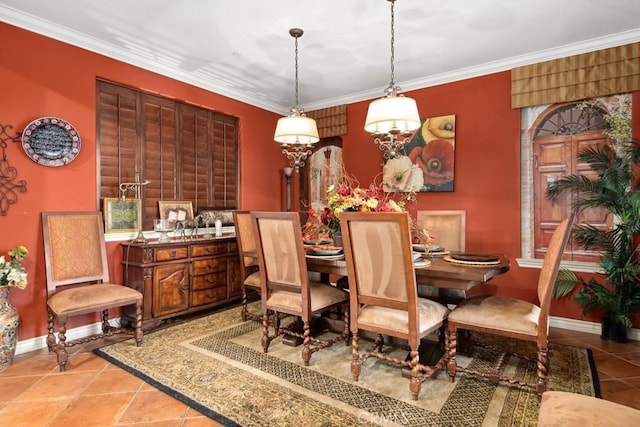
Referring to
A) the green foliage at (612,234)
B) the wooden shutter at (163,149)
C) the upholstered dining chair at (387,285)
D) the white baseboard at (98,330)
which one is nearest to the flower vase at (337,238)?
the upholstered dining chair at (387,285)

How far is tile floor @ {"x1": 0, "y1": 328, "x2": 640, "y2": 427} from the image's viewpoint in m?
1.86

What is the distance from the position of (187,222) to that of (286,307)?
189 cm

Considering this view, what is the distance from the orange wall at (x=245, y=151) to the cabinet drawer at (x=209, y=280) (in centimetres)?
72

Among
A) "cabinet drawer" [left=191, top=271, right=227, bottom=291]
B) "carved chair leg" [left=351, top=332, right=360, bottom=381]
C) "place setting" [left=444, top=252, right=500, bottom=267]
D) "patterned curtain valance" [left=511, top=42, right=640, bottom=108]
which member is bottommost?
"carved chair leg" [left=351, top=332, right=360, bottom=381]

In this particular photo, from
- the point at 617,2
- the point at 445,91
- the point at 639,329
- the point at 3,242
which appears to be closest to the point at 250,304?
the point at 3,242

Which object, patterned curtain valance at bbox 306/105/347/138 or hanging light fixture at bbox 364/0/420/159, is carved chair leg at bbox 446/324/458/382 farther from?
patterned curtain valance at bbox 306/105/347/138

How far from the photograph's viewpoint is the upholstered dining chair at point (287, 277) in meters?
2.38

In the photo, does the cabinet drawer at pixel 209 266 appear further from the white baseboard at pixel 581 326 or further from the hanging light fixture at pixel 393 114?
the white baseboard at pixel 581 326

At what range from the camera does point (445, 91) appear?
4.01 meters

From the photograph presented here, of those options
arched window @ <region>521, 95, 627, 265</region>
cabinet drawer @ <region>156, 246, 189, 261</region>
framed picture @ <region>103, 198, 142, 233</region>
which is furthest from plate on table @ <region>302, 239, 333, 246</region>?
arched window @ <region>521, 95, 627, 265</region>

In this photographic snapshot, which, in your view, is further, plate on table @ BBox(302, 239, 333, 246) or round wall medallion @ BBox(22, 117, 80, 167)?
plate on table @ BBox(302, 239, 333, 246)

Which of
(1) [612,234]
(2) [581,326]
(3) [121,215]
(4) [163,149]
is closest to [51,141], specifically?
(3) [121,215]

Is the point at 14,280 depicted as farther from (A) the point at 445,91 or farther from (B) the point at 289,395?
(A) the point at 445,91

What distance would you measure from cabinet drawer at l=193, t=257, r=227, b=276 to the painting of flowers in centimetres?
219
